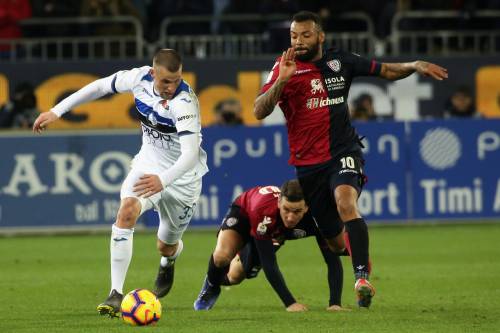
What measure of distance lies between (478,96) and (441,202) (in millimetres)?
2797

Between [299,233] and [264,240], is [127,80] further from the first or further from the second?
[299,233]

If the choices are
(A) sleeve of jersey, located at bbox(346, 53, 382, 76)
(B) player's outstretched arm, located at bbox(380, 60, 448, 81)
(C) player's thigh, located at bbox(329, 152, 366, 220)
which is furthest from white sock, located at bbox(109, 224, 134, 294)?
(B) player's outstretched arm, located at bbox(380, 60, 448, 81)

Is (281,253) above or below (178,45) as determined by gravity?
below

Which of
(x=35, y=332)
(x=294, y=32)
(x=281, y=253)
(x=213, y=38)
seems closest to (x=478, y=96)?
(x=213, y=38)

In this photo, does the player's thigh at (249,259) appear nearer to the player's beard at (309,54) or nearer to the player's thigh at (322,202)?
the player's thigh at (322,202)

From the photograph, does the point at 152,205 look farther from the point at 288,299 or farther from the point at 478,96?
the point at 478,96

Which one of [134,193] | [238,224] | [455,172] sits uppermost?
[134,193]

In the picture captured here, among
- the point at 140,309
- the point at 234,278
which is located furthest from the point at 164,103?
the point at 234,278

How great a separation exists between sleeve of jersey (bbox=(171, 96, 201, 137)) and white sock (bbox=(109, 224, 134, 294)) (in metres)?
0.92

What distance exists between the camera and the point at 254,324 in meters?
9.20

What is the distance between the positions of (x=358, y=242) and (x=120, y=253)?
187 cm

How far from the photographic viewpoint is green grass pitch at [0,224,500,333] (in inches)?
363

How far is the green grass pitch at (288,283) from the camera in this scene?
922cm

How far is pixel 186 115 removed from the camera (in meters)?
9.73
